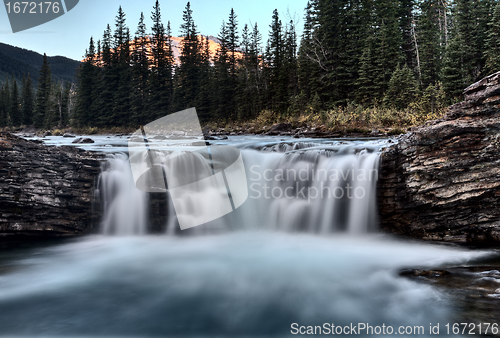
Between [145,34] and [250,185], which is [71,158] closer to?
[250,185]

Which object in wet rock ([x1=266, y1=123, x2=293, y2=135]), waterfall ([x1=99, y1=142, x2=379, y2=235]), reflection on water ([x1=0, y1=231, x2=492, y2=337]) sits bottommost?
reflection on water ([x1=0, y1=231, x2=492, y2=337])

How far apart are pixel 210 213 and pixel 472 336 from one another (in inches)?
237

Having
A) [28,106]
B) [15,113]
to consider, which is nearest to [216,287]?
[28,106]

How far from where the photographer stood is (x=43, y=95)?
5650cm

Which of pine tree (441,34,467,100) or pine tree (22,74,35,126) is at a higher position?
pine tree (22,74,35,126)

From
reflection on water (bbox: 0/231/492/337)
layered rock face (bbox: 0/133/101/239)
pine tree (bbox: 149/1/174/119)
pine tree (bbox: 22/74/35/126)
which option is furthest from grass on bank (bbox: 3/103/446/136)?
pine tree (bbox: 22/74/35/126)

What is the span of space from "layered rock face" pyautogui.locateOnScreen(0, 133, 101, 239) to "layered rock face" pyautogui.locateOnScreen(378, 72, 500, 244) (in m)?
7.80

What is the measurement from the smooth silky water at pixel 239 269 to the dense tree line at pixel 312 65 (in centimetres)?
1776

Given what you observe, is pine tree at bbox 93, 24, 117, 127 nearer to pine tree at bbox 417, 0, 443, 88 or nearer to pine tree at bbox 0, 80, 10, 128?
pine tree at bbox 0, 80, 10, 128

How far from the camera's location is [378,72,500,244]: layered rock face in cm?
587

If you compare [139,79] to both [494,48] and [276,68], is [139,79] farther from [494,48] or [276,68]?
[494,48]

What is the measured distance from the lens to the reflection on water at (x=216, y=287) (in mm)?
3867

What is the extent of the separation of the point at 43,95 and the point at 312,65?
5380 cm

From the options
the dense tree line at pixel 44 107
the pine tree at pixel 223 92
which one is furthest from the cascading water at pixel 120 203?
the dense tree line at pixel 44 107
